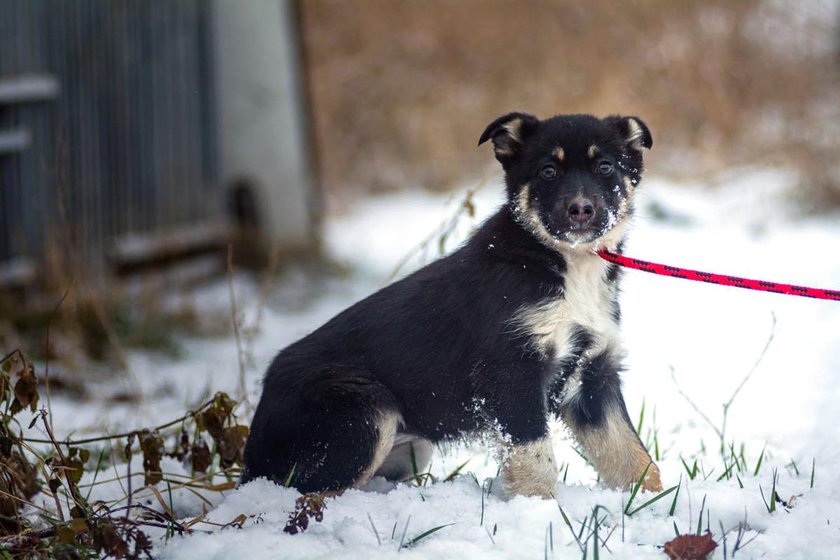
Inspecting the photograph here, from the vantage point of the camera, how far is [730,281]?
13.3ft

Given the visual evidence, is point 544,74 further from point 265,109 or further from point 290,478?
point 290,478

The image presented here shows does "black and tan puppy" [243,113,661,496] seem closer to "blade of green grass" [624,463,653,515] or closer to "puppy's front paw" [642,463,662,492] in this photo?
"puppy's front paw" [642,463,662,492]

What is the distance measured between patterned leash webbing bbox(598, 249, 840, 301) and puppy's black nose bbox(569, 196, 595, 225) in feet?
0.87

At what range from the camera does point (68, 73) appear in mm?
8844

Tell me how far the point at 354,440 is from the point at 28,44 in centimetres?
575

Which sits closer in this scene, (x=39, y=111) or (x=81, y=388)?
(x=81, y=388)

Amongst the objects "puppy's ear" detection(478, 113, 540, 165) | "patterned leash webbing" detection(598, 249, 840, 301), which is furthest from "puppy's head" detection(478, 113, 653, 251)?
"patterned leash webbing" detection(598, 249, 840, 301)

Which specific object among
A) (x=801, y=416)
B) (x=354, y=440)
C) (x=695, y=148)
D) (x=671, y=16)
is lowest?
(x=801, y=416)

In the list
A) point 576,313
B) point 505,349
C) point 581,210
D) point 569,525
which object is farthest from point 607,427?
point 581,210

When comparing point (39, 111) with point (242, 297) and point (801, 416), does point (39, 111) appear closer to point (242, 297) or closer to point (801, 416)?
point (242, 297)

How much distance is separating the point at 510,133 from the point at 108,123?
5822 mm

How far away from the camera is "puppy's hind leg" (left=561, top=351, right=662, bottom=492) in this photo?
430 cm

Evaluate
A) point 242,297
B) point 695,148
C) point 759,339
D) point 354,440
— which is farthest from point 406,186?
point 354,440

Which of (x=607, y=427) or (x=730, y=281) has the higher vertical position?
(x=730, y=281)
